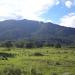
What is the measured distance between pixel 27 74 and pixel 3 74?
16.2 ft

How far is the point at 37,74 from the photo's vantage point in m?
45.2

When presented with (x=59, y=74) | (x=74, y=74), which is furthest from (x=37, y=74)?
(x=74, y=74)

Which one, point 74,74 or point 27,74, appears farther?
point 74,74

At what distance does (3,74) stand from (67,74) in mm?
12662

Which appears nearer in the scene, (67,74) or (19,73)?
(19,73)

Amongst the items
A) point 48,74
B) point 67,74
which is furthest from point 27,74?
point 67,74

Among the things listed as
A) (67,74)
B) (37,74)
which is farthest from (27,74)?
(67,74)

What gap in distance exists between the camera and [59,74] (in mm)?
47875

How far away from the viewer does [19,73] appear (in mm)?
43688

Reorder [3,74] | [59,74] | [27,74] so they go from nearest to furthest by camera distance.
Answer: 1. [3,74]
2. [27,74]
3. [59,74]

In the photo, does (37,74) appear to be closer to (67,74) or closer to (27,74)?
(27,74)

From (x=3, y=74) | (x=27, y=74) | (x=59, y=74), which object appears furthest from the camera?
(x=59, y=74)

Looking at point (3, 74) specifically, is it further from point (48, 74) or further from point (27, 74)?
point (48, 74)

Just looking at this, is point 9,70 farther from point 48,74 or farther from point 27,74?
point 48,74
